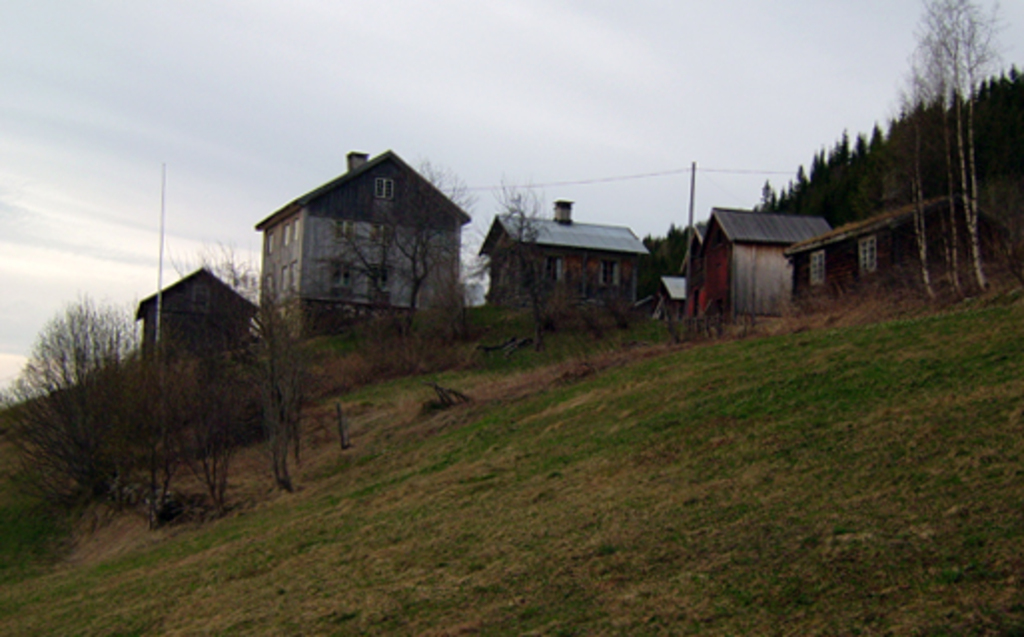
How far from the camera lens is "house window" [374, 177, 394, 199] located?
5038cm

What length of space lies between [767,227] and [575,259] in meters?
11.7

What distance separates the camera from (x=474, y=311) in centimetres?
4797

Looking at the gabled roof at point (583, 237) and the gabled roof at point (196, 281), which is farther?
the gabled roof at point (583, 237)

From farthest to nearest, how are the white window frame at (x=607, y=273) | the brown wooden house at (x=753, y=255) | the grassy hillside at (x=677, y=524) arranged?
the white window frame at (x=607, y=273), the brown wooden house at (x=753, y=255), the grassy hillside at (x=677, y=524)

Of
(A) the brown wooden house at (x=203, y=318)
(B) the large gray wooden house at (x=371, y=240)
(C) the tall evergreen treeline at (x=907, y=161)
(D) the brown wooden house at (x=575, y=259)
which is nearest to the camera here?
(C) the tall evergreen treeline at (x=907, y=161)

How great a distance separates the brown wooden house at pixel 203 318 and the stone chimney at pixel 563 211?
20.6 metres

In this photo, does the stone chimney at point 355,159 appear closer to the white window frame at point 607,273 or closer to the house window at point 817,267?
the white window frame at point 607,273

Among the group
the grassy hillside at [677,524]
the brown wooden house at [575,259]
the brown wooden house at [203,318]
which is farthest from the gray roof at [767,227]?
the brown wooden house at [203,318]

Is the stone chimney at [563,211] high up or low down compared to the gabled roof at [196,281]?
up

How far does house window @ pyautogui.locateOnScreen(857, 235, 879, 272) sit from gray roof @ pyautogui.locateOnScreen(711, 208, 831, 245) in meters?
8.72

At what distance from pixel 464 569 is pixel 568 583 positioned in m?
1.93

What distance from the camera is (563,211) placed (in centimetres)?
5391

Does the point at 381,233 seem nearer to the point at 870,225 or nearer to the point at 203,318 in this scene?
the point at 203,318

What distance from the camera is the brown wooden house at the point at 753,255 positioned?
41.1 m
